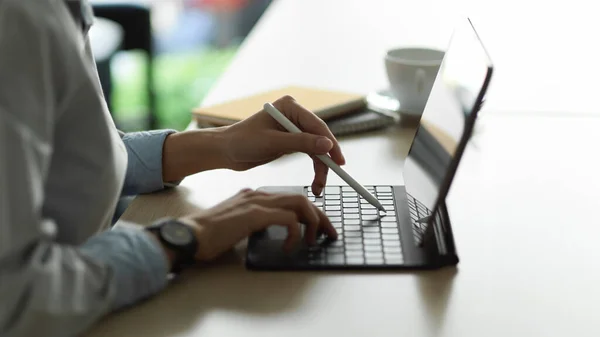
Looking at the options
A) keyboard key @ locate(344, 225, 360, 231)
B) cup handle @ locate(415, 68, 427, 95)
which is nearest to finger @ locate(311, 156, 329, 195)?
keyboard key @ locate(344, 225, 360, 231)

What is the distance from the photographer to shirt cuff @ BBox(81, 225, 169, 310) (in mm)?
805

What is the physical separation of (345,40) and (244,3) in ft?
5.71

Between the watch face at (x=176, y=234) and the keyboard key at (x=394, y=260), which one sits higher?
the watch face at (x=176, y=234)

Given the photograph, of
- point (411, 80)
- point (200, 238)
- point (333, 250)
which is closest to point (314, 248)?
point (333, 250)

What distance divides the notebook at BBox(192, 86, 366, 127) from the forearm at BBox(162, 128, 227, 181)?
0.19m

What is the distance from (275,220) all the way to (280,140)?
0.21 metres

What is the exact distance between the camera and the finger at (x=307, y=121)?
1.12 m

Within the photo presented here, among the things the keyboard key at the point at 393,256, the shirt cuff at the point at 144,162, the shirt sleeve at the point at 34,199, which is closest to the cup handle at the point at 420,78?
the shirt cuff at the point at 144,162

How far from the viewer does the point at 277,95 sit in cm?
150

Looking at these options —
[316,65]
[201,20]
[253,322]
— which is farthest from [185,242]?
[201,20]

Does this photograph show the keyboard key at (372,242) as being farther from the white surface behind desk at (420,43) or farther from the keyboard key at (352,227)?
the white surface behind desk at (420,43)

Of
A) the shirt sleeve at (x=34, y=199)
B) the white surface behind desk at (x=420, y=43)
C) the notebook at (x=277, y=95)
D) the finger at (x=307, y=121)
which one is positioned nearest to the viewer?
the shirt sleeve at (x=34, y=199)

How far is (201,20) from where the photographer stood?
11.8ft

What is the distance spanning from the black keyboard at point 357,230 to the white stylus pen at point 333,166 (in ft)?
0.04
